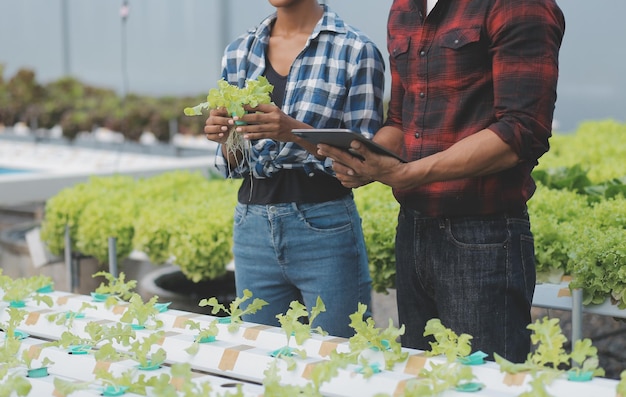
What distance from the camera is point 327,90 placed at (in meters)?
2.54

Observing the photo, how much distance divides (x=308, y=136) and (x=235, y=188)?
3021 millimetres

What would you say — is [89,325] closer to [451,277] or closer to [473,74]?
[451,277]

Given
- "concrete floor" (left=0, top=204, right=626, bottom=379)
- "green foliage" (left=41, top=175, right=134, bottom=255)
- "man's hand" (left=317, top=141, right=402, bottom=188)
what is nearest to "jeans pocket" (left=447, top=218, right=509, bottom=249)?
"man's hand" (left=317, top=141, right=402, bottom=188)

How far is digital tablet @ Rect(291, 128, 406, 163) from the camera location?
6.25 feet

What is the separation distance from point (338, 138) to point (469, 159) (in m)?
0.30

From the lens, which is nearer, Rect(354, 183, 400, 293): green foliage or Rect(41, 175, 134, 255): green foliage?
Rect(354, 183, 400, 293): green foliage

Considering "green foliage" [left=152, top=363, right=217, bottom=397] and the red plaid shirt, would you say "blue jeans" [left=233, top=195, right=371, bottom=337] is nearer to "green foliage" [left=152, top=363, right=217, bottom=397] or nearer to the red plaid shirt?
the red plaid shirt

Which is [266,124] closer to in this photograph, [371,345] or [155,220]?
[371,345]

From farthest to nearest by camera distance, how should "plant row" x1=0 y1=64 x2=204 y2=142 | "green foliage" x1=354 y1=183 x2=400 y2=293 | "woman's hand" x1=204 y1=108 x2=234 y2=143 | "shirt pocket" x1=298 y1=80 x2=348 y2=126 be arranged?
"plant row" x1=0 y1=64 x2=204 y2=142 < "green foliage" x1=354 y1=183 x2=400 y2=293 < "shirt pocket" x1=298 y1=80 x2=348 y2=126 < "woman's hand" x1=204 y1=108 x2=234 y2=143

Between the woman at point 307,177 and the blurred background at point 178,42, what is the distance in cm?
473

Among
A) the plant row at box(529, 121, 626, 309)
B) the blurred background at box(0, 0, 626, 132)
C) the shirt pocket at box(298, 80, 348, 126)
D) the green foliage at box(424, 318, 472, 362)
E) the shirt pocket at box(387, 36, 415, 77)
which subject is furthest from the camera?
Answer: the blurred background at box(0, 0, 626, 132)

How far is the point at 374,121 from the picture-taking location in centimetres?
255

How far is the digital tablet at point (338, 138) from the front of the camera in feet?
6.25

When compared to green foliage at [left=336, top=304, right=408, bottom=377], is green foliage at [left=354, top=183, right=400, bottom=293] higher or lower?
lower
